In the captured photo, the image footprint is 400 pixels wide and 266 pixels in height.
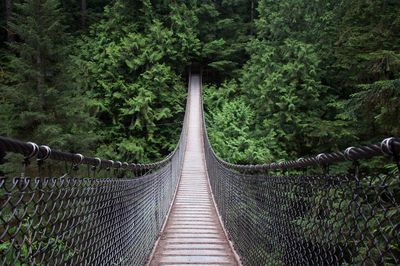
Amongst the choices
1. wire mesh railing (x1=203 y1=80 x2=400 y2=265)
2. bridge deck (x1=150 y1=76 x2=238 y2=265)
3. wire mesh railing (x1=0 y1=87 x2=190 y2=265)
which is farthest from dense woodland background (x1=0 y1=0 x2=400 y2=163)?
wire mesh railing (x1=0 y1=87 x2=190 y2=265)

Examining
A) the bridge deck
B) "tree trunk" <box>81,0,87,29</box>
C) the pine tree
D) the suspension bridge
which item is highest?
"tree trunk" <box>81,0,87,29</box>

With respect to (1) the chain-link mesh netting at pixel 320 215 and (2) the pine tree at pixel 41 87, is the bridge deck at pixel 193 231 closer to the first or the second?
(1) the chain-link mesh netting at pixel 320 215

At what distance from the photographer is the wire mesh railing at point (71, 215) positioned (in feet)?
3.64

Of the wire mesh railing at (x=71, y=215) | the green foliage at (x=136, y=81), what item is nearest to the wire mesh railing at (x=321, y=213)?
the wire mesh railing at (x=71, y=215)

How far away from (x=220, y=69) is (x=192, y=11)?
3.49 meters

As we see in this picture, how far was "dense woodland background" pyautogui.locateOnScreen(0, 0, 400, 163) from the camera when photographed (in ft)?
28.3

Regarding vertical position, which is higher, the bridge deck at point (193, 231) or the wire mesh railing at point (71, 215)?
the wire mesh railing at point (71, 215)

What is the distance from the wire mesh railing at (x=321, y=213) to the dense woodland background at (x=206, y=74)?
2.74m

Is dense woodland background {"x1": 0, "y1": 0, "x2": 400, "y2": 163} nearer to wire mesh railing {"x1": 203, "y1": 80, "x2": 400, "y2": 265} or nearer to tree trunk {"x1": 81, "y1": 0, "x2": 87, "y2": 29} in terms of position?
tree trunk {"x1": 81, "y1": 0, "x2": 87, "y2": 29}

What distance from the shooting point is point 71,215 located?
1624 millimetres

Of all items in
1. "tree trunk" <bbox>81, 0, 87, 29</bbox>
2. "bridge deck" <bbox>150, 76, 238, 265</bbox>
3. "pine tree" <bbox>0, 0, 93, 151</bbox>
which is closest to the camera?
"bridge deck" <bbox>150, 76, 238, 265</bbox>

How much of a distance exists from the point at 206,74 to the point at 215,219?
16.9 m

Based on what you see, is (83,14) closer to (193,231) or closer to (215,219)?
(215,219)

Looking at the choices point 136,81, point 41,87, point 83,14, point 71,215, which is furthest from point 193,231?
point 83,14
